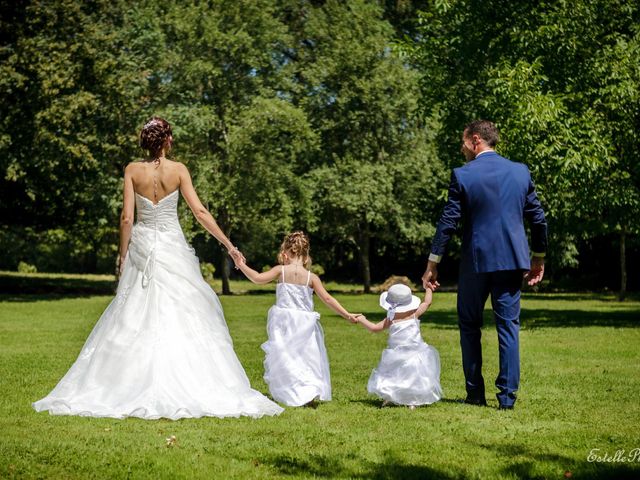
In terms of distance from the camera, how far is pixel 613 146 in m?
21.8

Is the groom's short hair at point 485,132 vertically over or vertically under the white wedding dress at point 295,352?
over

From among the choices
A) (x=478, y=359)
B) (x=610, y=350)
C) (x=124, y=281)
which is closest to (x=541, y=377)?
(x=478, y=359)

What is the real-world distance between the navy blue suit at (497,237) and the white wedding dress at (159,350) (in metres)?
2.26

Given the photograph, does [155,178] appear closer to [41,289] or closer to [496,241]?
[496,241]

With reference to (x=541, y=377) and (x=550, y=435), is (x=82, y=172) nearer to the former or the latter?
(x=541, y=377)

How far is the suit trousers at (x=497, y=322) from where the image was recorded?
864 cm

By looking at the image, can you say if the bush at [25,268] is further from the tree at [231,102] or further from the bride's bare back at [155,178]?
the bride's bare back at [155,178]

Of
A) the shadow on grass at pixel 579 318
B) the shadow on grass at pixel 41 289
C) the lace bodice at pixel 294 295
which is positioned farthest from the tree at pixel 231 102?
the lace bodice at pixel 294 295

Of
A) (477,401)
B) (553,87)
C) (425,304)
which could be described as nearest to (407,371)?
(425,304)

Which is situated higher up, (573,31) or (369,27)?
(369,27)

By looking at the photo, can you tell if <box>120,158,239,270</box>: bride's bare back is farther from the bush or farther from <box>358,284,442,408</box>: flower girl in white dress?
the bush

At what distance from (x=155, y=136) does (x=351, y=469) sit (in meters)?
4.05

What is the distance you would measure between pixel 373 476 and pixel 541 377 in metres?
6.29

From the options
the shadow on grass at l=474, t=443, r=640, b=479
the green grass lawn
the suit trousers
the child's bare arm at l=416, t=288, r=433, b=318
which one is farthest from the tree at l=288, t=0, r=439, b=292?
the shadow on grass at l=474, t=443, r=640, b=479
